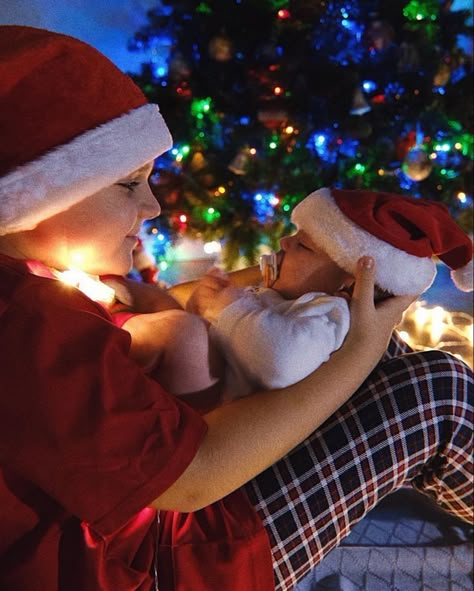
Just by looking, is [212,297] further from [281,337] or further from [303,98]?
[303,98]

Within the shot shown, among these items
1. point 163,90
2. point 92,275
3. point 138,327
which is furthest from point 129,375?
point 163,90

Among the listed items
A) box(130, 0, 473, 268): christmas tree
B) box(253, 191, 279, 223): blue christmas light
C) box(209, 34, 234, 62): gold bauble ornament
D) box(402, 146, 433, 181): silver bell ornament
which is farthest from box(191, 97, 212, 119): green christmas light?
Result: box(402, 146, 433, 181): silver bell ornament

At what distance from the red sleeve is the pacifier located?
535mm

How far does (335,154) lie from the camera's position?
1.88 metres

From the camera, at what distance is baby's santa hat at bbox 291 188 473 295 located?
3.04ft

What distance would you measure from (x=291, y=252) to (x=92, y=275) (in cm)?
39

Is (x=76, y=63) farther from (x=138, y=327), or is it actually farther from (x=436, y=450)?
(x=436, y=450)

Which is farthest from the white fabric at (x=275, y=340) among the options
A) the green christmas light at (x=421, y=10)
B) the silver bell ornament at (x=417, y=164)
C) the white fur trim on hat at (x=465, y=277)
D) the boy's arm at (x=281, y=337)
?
the green christmas light at (x=421, y=10)

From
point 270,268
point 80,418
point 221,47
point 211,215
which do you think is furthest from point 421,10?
point 80,418

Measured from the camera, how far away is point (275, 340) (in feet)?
2.28

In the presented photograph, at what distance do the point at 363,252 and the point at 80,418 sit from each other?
1.97 feet

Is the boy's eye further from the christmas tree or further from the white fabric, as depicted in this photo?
the christmas tree

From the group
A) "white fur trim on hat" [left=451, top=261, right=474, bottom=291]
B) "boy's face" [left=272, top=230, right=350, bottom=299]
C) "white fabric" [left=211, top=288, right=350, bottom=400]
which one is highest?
"white fabric" [left=211, top=288, right=350, bottom=400]

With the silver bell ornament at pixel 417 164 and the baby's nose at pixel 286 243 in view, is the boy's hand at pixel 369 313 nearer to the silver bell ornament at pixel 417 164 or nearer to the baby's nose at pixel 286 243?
the baby's nose at pixel 286 243
